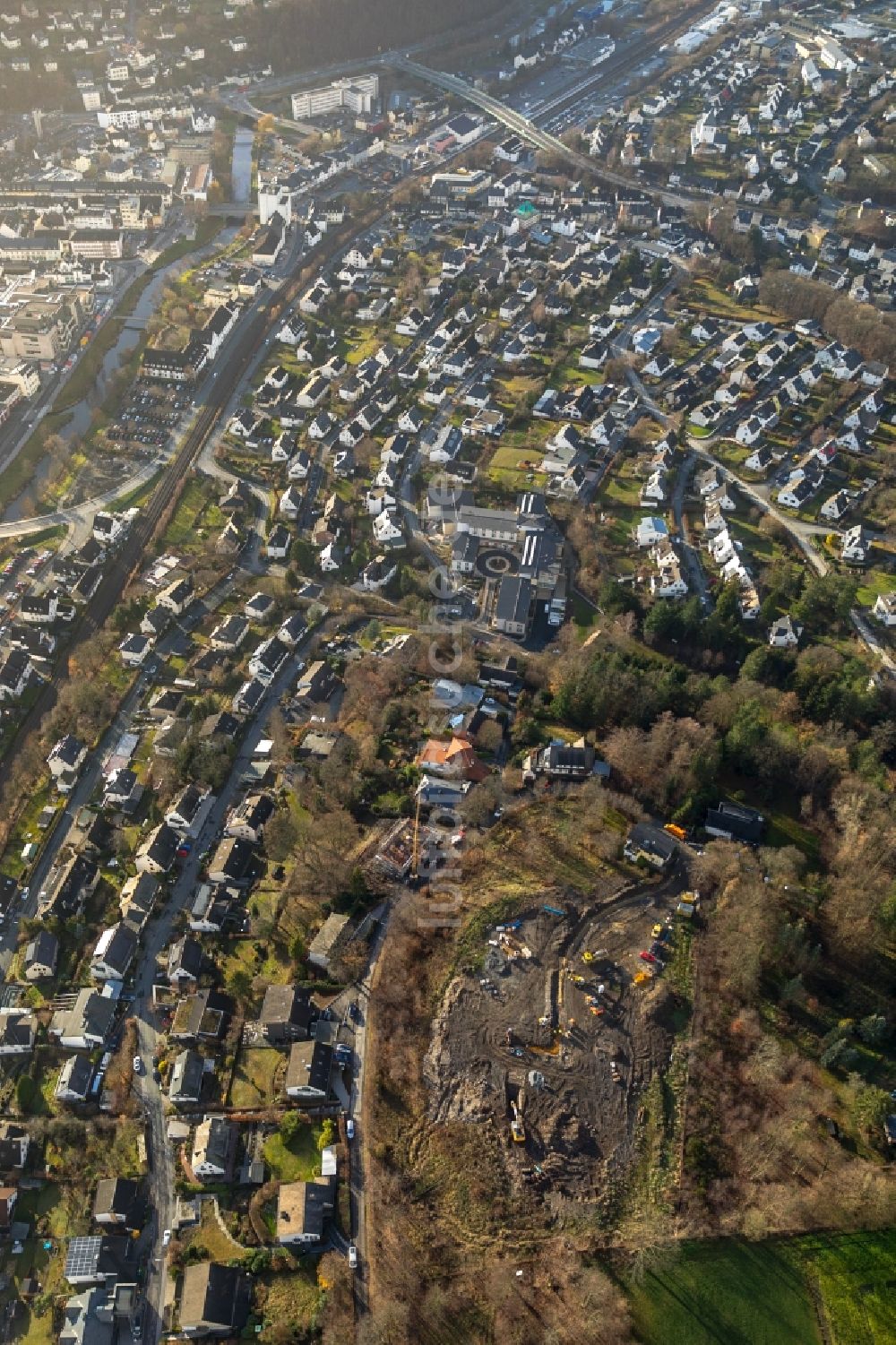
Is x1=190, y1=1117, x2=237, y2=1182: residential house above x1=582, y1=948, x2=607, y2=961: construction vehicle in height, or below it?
below

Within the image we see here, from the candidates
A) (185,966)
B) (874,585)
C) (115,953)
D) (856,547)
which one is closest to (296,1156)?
(185,966)

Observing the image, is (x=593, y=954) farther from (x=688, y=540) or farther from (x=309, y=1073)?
(x=688, y=540)

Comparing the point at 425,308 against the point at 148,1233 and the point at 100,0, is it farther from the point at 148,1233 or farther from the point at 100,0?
the point at 100,0

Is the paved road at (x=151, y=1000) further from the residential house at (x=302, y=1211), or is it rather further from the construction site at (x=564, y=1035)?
the construction site at (x=564, y=1035)

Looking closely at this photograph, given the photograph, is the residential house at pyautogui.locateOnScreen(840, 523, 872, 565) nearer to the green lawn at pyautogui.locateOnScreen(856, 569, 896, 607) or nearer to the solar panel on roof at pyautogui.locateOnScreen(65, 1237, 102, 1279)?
the green lawn at pyautogui.locateOnScreen(856, 569, 896, 607)

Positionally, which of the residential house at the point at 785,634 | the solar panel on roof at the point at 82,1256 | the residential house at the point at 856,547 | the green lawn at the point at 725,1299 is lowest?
the solar panel on roof at the point at 82,1256

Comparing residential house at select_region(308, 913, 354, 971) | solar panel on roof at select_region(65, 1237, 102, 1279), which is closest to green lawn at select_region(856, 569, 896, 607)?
residential house at select_region(308, 913, 354, 971)

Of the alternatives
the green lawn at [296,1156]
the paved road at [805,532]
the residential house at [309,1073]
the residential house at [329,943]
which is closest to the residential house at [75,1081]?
the green lawn at [296,1156]
